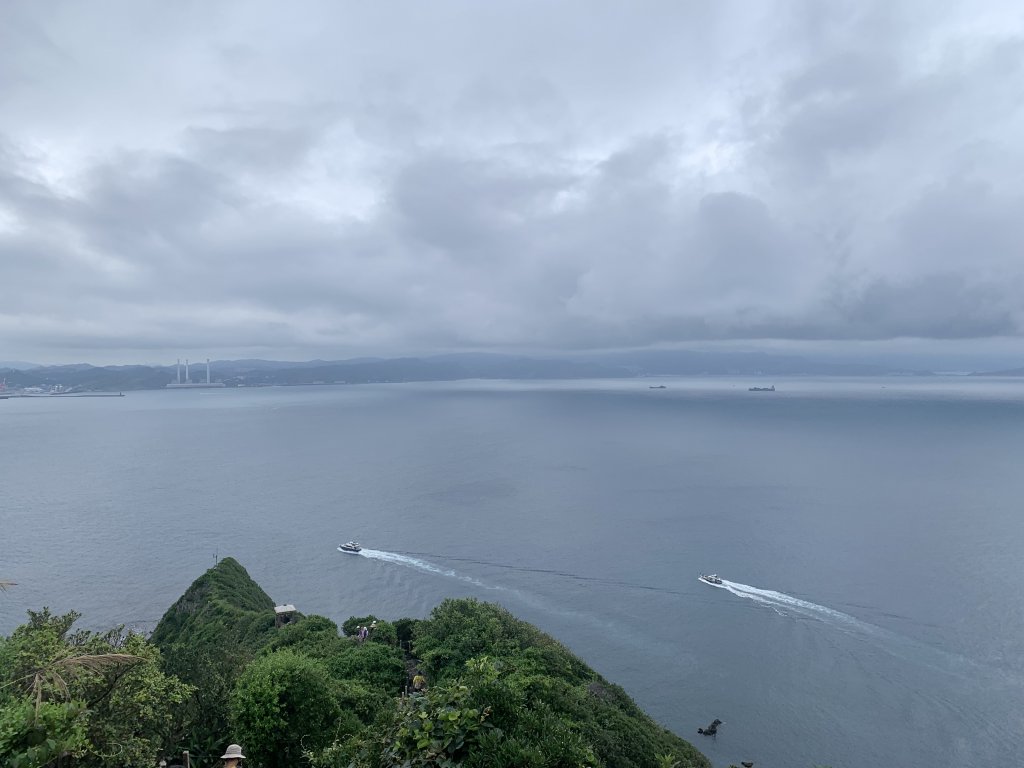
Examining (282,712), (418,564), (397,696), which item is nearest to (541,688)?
(282,712)

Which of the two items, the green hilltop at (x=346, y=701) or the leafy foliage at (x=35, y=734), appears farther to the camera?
the green hilltop at (x=346, y=701)

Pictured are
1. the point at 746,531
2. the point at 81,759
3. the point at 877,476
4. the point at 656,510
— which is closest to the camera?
the point at 81,759

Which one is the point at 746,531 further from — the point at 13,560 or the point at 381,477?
the point at 13,560

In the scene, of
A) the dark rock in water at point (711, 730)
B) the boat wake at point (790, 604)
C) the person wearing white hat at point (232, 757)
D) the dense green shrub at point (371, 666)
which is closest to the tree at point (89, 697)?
the person wearing white hat at point (232, 757)

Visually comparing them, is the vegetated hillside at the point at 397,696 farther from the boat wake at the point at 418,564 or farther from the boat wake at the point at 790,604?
the boat wake at the point at 790,604

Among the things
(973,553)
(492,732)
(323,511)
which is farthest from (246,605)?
(973,553)

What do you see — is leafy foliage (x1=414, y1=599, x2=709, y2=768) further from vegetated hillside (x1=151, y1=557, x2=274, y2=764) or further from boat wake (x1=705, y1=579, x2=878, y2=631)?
boat wake (x1=705, y1=579, x2=878, y2=631)

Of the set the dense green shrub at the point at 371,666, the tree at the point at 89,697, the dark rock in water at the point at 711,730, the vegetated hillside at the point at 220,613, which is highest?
the tree at the point at 89,697
